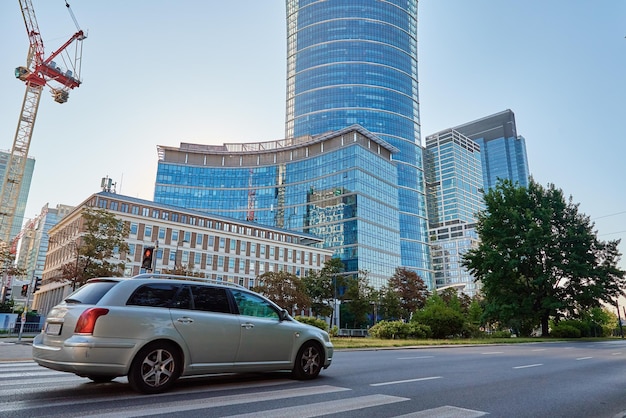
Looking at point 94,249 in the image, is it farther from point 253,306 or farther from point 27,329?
point 253,306

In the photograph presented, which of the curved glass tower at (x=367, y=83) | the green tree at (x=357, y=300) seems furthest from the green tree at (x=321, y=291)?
the curved glass tower at (x=367, y=83)

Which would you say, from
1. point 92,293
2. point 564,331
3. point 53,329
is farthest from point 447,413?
point 564,331

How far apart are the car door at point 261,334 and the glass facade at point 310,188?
305ft

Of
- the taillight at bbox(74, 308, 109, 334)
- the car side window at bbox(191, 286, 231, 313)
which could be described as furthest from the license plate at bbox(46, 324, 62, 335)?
the car side window at bbox(191, 286, 231, 313)

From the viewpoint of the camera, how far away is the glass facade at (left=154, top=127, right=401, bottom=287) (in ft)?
344

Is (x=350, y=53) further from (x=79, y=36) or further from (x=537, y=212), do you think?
(x=537, y=212)

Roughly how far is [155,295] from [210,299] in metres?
0.91

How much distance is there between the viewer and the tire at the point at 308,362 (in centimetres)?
764

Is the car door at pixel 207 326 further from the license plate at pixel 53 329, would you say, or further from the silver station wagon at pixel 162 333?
the license plate at pixel 53 329

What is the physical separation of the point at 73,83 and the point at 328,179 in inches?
2398

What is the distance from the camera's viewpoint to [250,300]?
7.41m

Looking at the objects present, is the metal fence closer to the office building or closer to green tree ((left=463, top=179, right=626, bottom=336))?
the office building

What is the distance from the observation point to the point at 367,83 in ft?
438

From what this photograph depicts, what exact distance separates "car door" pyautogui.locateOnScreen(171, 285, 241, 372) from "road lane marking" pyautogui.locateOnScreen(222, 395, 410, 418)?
1761mm
